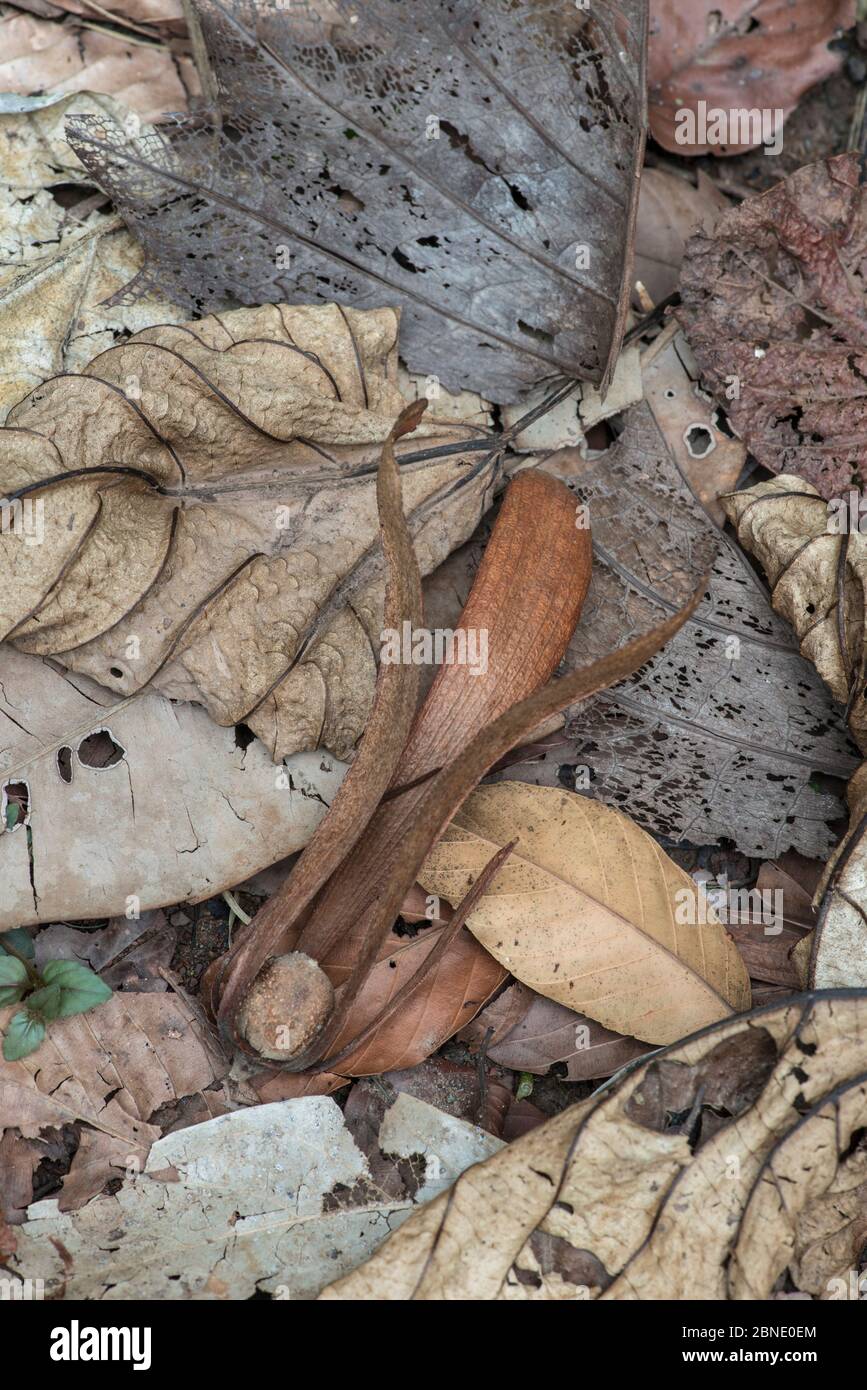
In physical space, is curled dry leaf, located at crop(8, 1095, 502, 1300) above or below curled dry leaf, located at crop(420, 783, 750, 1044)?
below

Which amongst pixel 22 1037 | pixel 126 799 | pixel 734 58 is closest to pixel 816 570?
pixel 734 58

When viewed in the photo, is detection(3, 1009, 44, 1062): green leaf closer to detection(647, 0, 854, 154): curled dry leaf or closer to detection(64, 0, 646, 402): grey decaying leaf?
detection(64, 0, 646, 402): grey decaying leaf

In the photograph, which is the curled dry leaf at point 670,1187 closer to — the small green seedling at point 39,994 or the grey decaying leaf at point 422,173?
the small green seedling at point 39,994

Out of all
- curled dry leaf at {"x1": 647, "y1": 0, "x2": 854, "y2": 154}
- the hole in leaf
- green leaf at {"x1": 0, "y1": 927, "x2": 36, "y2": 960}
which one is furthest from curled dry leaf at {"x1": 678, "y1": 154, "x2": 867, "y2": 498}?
green leaf at {"x1": 0, "y1": 927, "x2": 36, "y2": 960}

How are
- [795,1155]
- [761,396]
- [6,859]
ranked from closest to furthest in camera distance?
[795,1155]
[6,859]
[761,396]

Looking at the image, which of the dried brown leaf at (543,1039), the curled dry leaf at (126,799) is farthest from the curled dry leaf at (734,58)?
the dried brown leaf at (543,1039)

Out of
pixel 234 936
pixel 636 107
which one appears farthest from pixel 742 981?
pixel 636 107

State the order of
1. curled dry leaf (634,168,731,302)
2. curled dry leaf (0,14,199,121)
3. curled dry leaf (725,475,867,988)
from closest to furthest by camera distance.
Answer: curled dry leaf (725,475,867,988), curled dry leaf (0,14,199,121), curled dry leaf (634,168,731,302)

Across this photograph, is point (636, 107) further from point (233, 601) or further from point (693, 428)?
point (233, 601)
